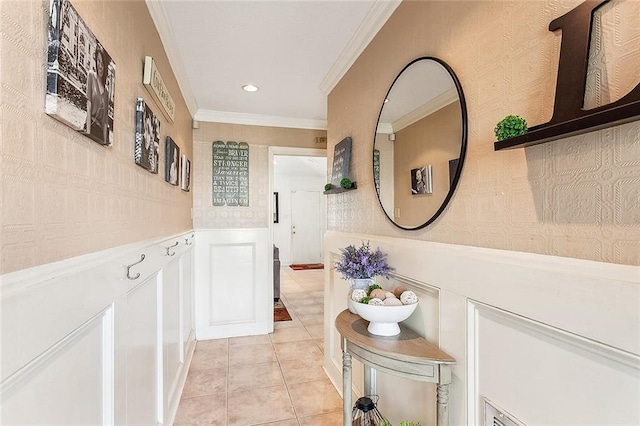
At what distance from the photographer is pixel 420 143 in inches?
55.3

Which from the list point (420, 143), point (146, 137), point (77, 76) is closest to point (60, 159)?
point (77, 76)

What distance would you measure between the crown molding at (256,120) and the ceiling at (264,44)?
0.87 feet

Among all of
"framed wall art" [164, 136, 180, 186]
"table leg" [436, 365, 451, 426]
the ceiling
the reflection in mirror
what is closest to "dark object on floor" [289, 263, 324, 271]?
the ceiling

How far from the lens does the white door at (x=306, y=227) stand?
8617 millimetres

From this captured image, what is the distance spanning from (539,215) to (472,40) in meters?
0.66

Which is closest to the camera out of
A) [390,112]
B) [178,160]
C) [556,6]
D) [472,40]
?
[556,6]

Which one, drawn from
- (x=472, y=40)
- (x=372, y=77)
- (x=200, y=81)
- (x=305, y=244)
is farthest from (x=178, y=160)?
(x=305, y=244)

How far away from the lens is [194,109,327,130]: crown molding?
3418 mm

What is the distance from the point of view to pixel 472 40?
1119mm

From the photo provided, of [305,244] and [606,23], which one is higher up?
[606,23]

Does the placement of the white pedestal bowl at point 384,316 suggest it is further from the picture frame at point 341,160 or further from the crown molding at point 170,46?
the crown molding at point 170,46

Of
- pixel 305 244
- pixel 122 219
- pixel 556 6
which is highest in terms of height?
pixel 556 6

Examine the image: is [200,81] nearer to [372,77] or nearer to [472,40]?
[372,77]

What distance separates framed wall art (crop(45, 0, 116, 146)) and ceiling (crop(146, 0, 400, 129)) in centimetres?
92
